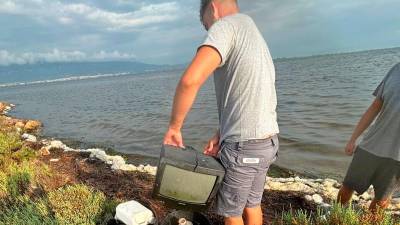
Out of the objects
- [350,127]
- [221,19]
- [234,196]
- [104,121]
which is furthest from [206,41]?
[104,121]

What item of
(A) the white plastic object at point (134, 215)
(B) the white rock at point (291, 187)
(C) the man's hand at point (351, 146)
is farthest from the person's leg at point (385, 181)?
(B) the white rock at point (291, 187)

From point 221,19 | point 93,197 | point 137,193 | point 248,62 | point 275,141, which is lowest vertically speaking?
point 137,193

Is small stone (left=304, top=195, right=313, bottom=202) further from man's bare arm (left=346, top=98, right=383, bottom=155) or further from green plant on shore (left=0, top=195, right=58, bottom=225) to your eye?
green plant on shore (left=0, top=195, right=58, bottom=225)

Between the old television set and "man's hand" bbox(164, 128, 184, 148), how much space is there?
45mm

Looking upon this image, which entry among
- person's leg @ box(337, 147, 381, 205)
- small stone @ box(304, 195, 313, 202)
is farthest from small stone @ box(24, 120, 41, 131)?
person's leg @ box(337, 147, 381, 205)

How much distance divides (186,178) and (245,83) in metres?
0.91

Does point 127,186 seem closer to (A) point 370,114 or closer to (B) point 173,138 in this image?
(B) point 173,138

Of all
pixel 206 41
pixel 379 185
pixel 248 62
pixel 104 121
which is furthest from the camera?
pixel 104 121

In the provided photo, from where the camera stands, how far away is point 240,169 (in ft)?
9.89

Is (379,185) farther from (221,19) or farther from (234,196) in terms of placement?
(221,19)

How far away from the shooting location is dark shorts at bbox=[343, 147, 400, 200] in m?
4.03

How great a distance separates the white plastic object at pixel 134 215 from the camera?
385 cm

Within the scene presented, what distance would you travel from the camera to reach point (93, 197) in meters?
4.93

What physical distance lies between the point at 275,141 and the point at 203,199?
2.57ft
